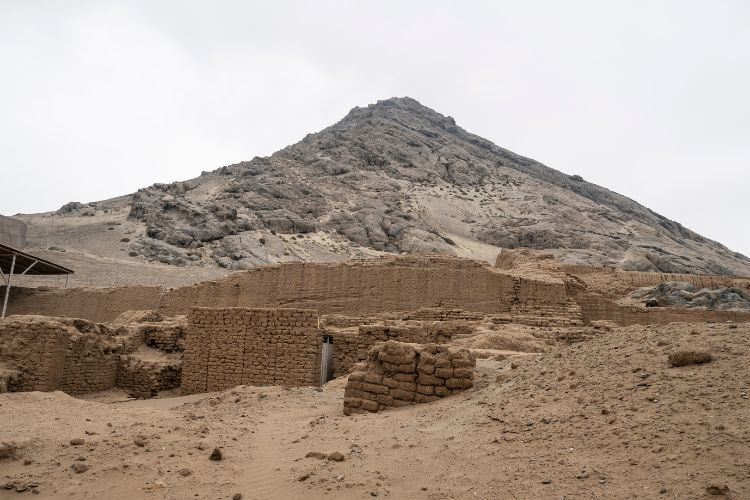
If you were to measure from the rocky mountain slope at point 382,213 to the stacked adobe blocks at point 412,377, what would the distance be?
3227 centimetres

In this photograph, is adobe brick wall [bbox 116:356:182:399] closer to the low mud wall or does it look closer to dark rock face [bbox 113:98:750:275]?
the low mud wall

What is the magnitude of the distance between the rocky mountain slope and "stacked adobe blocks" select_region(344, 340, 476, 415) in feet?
106

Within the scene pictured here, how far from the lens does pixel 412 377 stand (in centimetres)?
645

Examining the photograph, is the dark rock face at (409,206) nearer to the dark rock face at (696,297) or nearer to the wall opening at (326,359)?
the dark rock face at (696,297)

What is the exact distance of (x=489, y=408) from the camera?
537cm

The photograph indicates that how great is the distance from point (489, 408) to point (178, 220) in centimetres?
4216

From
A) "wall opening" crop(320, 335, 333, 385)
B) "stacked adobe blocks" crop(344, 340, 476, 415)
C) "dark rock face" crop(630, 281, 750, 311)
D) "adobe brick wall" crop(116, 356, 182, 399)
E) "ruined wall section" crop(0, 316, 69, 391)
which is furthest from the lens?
"dark rock face" crop(630, 281, 750, 311)

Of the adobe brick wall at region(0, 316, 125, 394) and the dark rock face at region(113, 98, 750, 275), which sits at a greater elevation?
the dark rock face at region(113, 98, 750, 275)

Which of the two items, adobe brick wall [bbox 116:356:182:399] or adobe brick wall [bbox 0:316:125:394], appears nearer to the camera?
adobe brick wall [bbox 0:316:125:394]

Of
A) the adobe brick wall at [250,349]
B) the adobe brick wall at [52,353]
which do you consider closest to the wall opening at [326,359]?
the adobe brick wall at [250,349]

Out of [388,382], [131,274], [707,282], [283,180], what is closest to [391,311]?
[388,382]

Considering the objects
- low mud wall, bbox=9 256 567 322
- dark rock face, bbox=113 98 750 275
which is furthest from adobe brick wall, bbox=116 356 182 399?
dark rock face, bbox=113 98 750 275

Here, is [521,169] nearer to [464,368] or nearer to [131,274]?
[131,274]

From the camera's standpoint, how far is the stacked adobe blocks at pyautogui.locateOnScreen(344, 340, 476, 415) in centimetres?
636
